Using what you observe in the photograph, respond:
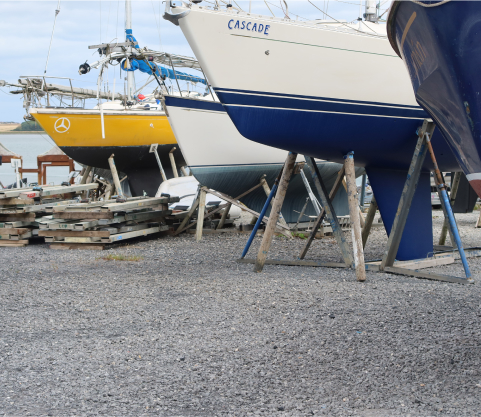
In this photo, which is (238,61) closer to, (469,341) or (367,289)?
(367,289)

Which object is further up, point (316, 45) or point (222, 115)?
point (316, 45)

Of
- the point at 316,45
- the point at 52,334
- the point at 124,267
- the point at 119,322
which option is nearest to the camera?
the point at 52,334

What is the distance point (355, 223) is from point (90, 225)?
15.3 ft

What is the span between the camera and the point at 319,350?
3.65 m

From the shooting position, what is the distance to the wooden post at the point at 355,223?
5852mm

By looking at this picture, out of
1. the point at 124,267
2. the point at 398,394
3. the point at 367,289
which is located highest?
the point at 398,394

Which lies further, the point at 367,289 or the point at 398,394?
the point at 367,289

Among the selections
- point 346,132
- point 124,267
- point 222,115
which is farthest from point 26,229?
point 346,132

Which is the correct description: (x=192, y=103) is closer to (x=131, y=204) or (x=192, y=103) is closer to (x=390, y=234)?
(x=131, y=204)

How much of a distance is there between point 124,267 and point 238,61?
10.2ft

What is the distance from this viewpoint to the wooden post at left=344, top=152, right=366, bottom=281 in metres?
5.85

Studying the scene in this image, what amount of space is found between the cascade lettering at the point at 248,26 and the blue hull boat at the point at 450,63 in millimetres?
2705

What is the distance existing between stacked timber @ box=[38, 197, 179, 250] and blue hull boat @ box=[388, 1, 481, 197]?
6392 mm

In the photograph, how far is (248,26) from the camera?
19.6ft
